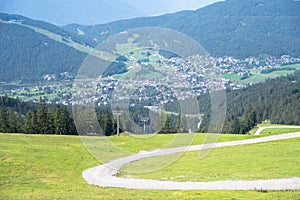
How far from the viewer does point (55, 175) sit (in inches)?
1156

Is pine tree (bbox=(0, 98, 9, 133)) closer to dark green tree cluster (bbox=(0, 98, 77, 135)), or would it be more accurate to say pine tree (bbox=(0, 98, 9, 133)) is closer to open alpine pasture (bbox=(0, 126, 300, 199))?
dark green tree cluster (bbox=(0, 98, 77, 135))

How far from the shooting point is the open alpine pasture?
71.8 feet

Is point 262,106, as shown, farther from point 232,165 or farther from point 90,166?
point 232,165

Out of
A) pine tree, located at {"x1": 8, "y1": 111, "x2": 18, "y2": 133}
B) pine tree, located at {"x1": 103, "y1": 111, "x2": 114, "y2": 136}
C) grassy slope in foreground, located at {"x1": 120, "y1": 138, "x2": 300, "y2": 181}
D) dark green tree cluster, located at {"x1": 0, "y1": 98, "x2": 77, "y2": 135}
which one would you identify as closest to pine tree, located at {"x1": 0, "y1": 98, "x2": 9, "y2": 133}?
dark green tree cluster, located at {"x1": 0, "y1": 98, "x2": 77, "y2": 135}

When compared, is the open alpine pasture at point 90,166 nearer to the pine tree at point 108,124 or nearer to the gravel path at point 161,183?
the gravel path at point 161,183

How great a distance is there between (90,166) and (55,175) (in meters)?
5.58

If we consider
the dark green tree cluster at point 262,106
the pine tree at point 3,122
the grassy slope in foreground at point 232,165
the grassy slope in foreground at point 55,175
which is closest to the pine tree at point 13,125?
the pine tree at point 3,122

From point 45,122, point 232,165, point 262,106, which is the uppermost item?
point 262,106

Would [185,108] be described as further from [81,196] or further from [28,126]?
[28,126]

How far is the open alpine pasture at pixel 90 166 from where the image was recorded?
71.8 ft

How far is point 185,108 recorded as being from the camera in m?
27.9

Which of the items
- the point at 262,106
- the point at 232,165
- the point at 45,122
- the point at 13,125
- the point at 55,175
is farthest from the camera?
the point at 262,106

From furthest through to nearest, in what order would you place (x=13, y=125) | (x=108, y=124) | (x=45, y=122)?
1. (x=108, y=124)
2. (x=13, y=125)
3. (x=45, y=122)

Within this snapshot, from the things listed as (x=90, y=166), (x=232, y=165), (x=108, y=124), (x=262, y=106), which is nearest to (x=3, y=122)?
(x=108, y=124)
